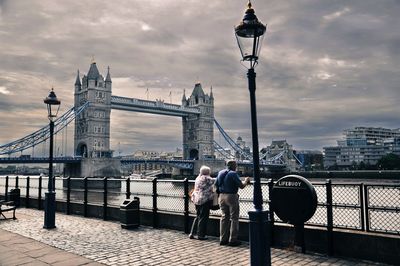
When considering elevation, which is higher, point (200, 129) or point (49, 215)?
point (200, 129)

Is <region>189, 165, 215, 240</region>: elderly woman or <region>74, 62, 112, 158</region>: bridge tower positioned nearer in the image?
<region>189, 165, 215, 240</region>: elderly woman

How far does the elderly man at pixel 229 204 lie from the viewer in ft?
26.2

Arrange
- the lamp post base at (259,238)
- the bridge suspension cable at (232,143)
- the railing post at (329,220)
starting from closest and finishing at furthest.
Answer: the lamp post base at (259,238) < the railing post at (329,220) < the bridge suspension cable at (232,143)

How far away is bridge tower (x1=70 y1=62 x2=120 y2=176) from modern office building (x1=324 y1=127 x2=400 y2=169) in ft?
304

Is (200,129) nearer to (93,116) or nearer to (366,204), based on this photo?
(93,116)

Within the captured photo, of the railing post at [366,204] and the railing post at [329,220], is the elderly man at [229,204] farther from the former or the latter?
the railing post at [366,204]

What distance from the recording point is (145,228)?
10.4 meters

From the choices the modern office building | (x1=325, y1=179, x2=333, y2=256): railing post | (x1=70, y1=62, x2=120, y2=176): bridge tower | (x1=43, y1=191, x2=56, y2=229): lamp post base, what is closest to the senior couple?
(x1=325, y1=179, x2=333, y2=256): railing post

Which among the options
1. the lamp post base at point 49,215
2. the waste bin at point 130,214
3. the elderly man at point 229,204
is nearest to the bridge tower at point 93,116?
the lamp post base at point 49,215

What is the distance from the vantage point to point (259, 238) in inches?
206

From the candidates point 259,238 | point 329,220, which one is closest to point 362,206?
point 329,220

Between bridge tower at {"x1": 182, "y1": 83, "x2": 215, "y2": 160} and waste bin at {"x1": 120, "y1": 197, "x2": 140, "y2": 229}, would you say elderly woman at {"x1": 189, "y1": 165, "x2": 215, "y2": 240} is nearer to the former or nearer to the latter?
waste bin at {"x1": 120, "y1": 197, "x2": 140, "y2": 229}

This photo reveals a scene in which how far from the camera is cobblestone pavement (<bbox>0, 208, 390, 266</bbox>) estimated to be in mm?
6746

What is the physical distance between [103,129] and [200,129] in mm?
37589
